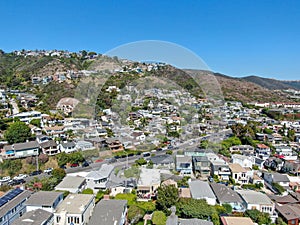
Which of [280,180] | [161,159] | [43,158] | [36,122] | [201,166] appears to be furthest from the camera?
[36,122]

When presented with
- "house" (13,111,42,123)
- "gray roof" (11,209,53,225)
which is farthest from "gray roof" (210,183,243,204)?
"house" (13,111,42,123)

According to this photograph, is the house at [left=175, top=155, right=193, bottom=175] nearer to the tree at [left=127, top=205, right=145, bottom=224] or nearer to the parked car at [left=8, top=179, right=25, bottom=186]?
the tree at [left=127, top=205, right=145, bottom=224]

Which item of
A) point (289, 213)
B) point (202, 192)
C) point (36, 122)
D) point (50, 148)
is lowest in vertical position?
point (289, 213)

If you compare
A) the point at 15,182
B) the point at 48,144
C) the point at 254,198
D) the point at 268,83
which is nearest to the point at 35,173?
the point at 15,182

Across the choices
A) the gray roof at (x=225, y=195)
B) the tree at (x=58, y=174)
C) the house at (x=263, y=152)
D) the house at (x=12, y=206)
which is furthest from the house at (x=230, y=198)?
the house at (x=263, y=152)

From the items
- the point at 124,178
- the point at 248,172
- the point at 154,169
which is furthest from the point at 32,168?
the point at 248,172

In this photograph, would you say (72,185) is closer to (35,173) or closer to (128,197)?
(128,197)

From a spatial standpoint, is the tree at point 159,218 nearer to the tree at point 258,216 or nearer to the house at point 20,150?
the tree at point 258,216
